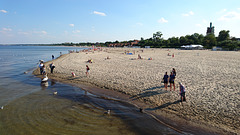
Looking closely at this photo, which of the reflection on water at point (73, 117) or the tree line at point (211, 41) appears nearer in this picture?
the reflection on water at point (73, 117)

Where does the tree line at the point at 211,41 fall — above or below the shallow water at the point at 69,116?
above

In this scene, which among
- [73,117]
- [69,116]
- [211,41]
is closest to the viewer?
[73,117]

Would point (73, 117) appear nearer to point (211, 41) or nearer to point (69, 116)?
point (69, 116)

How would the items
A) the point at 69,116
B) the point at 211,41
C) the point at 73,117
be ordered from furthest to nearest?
the point at 211,41 < the point at 69,116 < the point at 73,117

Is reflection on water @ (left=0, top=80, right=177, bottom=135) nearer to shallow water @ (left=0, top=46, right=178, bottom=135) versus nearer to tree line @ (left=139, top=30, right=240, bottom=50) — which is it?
shallow water @ (left=0, top=46, right=178, bottom=135)

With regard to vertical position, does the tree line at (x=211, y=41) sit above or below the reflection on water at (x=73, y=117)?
above

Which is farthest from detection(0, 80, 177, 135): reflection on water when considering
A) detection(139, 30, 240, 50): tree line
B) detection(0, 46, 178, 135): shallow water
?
detection(139, 30, 240, 50): tree line

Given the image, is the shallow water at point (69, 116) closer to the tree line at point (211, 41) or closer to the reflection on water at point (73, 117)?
the reflection on water at point (73, 117)

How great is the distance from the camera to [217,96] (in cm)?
879

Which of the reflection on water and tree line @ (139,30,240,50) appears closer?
the reflection on water

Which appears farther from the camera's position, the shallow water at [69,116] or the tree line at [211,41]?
the tree line at [211,41]

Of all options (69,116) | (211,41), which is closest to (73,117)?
(69,116)

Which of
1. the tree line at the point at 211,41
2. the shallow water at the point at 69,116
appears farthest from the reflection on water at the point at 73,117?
the tree line at the point at 211,41

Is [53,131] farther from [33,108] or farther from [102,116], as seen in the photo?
[33,108]
